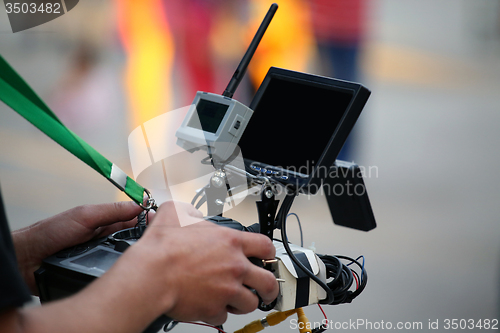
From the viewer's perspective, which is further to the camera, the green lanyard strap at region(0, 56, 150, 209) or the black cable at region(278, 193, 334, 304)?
the black cable at region(278, 193, 334, 304)

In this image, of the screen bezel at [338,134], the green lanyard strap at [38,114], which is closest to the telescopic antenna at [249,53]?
the screen bezel at [338,134]

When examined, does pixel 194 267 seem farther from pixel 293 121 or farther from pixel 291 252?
pixel 293 121

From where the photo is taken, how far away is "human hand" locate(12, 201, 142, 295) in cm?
76

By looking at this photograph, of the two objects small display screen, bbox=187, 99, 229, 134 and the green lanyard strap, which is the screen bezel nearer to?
small display screen, bbox=187, 99, 229, 134

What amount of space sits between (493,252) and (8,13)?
12.2 ft

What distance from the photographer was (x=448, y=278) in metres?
2.13

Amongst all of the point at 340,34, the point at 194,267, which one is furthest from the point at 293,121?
the point at 340,34

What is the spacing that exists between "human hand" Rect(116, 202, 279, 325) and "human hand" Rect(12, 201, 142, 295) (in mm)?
296

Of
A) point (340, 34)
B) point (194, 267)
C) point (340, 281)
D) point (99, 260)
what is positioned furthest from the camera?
point (340, 34)

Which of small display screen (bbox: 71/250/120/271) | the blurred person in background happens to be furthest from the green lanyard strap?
the blurred person in background

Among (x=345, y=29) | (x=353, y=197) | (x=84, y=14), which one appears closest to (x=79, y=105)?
(x=84, y=14)

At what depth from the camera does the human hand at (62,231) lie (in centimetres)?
76

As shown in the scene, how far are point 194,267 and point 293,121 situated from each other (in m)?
0.37

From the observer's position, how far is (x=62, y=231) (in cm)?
79
